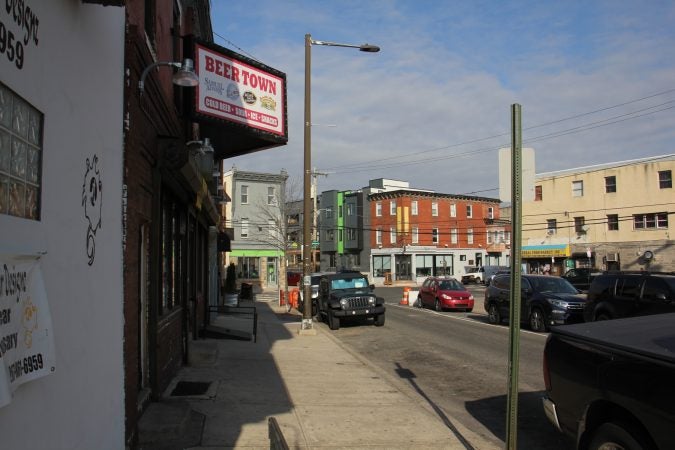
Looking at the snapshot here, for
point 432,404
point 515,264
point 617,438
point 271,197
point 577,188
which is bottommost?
point 432,404

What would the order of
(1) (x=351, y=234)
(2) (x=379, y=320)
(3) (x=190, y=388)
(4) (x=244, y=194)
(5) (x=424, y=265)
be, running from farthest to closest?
(1) (x=351, y=234)
(5) (x=424, y=265)
(4) (x=244, y=194)
(2) (x=379, y=320)
(3) (x=190, y=388)

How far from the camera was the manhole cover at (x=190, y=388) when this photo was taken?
816cm

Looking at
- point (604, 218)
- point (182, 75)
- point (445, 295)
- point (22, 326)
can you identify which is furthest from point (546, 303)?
point (604, 218)

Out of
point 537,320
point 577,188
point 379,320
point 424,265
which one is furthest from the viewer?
point 424,265

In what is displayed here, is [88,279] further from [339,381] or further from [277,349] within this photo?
[277,349]

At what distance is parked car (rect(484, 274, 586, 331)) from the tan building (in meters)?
30.1

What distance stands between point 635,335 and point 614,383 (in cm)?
49

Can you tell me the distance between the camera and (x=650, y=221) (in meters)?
43.7

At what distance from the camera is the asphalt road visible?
686 centimetres

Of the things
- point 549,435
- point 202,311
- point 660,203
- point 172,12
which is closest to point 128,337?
point 549,435

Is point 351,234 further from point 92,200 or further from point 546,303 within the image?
point 92,200

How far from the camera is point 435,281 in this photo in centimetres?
2623

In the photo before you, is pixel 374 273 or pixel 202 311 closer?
pixel 202 311

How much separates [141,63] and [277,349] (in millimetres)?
8975
